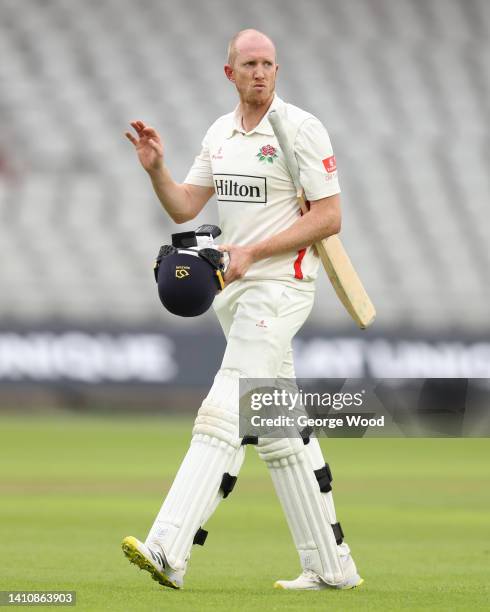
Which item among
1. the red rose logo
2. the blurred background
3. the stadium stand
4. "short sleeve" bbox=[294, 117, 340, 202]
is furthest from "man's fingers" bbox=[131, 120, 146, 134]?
the stadium stand

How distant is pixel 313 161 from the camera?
4.70 meters

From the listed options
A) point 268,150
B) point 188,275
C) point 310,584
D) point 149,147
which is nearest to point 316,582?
point 310,584

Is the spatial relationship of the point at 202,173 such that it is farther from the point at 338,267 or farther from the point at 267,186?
A: the point at 338,267

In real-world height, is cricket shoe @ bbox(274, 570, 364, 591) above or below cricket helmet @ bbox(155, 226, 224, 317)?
below

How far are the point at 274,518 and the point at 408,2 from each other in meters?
12.2

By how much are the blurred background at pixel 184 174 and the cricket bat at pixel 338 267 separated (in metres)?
9.98

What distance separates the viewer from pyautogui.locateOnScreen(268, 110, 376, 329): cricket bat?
473 cm

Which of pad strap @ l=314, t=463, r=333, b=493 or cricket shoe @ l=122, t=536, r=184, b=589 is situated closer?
cricket shoe @ l=122, t=536, r=184, b=589

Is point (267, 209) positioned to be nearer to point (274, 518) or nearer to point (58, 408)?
point (274, 518)

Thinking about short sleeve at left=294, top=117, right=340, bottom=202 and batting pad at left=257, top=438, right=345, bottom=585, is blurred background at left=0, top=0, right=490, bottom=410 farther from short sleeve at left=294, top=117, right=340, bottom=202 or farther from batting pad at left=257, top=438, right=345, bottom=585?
short sleeve at left=294, top=117, right=340, bottom=202

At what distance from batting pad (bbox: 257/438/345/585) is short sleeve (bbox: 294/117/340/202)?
0.88 meters

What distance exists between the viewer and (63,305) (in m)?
16.0

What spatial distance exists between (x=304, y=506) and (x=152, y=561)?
2.36ft

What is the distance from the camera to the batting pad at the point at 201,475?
4.47 meters
